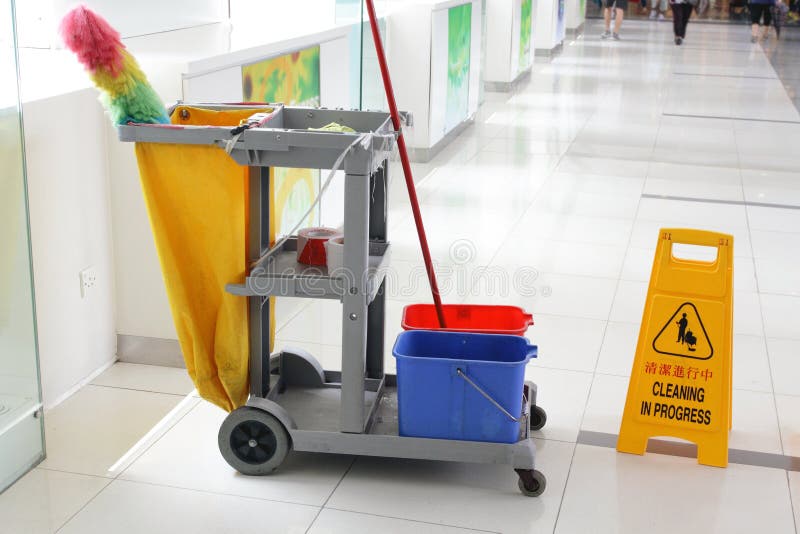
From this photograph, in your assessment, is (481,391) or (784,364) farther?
(784,364)

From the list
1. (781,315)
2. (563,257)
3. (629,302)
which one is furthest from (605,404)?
(563,257)

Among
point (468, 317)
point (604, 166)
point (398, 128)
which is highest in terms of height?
point (398, 128)

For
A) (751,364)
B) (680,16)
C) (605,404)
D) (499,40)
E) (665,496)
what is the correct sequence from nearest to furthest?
(665,496), (605,404), (751,364), (499,40), (680,16)

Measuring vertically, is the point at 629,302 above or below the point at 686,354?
below

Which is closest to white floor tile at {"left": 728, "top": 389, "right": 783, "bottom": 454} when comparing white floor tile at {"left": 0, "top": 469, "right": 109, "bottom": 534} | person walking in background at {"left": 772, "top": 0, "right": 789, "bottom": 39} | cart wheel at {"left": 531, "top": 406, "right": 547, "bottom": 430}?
cart wheel at {"left": 531, "top": 406, "right": 547, "bottom": 430}

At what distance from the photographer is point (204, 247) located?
2.56m

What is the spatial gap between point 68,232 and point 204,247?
0.74m

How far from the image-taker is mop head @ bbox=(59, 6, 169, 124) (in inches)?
92.6

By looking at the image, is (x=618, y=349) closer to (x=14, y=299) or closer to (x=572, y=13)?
(x=14, y=299)

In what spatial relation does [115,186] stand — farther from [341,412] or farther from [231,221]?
[341,412]

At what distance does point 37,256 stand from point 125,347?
0.62 meters

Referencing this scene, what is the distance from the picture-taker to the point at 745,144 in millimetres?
7668

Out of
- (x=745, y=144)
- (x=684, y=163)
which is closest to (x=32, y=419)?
(x=684, y=163)

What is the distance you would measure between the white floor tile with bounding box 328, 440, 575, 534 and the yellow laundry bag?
42 centimetres
